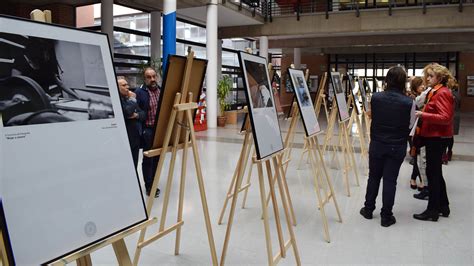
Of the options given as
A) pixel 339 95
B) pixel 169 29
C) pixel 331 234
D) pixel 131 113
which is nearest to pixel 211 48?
pixel 169 29

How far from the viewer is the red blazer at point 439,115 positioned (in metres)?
3.70

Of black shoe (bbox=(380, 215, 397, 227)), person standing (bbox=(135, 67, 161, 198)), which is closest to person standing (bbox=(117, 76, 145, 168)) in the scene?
person standing (bbox=(135, 67, 161, 198))

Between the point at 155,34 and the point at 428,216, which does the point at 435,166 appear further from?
the point at 155,34

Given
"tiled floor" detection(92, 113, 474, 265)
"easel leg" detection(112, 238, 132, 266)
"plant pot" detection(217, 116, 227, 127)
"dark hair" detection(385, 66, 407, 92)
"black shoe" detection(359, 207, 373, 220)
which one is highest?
"dark hair" detection(385, 66, 407, 92)

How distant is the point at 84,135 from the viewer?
5.11ft

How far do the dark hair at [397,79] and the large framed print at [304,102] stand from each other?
0.75 m

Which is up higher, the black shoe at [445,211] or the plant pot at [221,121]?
the plant pot at [221,121]

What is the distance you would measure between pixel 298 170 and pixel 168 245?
11.2 feet

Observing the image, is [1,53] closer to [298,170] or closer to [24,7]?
[298,170]

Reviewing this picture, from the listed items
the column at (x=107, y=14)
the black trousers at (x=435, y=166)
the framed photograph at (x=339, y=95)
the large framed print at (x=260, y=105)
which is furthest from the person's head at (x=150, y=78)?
the column at (x=107, y=14)

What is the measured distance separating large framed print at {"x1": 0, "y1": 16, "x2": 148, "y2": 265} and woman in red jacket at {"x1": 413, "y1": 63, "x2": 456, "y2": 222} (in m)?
3.01

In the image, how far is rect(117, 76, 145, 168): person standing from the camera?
4.00m

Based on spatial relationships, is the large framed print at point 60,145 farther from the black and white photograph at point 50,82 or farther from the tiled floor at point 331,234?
the tiled floor at point 331,234

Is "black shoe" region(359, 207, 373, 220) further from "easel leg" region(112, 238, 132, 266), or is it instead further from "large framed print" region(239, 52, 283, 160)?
"easel leg" region(112, 238, 132, 266)
